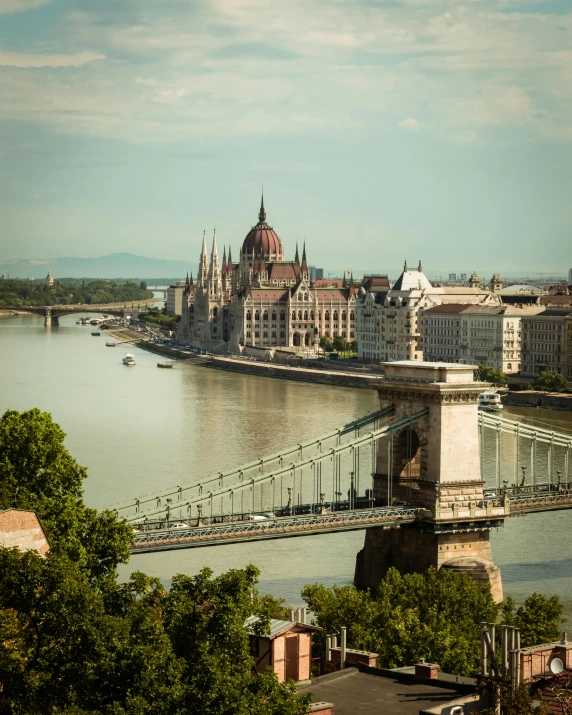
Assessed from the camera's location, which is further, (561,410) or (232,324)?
(232,324)

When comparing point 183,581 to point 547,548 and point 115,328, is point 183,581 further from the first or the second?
point 115,328

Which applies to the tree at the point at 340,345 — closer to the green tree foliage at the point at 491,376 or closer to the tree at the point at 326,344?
the tree at the point at 326,344

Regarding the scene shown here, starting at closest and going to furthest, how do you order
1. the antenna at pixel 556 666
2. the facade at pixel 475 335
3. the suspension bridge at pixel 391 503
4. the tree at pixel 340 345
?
1. the antenna at pixel 556 666
2. the suspension bridge at pixel 391 503
3. the facade at pixel 475 335
4. the tree at pixel 340 345

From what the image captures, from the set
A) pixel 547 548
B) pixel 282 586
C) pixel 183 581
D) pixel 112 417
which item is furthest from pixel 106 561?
pixel 112 417

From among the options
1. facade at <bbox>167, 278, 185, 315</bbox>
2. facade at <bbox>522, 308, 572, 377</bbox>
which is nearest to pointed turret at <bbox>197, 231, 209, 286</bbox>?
facade at <bbox>167, 278, 185, 315</bbox>

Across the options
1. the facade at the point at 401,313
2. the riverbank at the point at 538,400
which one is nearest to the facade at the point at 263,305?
the facade at the point at 401,313

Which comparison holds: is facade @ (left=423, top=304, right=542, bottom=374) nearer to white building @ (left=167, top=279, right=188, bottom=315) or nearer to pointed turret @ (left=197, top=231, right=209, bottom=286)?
pointed turret @ (left=197, top=231, right=209, bottom=286)
